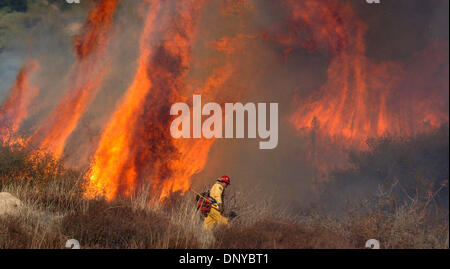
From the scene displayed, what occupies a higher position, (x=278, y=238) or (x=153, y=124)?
(x=153, y=124)

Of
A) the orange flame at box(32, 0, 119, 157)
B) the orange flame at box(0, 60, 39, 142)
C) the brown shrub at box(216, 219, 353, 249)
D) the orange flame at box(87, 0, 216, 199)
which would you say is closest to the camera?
the brown shrub at box(216, 219, 353, 249)

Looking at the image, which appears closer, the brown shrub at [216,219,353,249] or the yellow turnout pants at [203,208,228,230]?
the brown shrub at [216,219,353,249]

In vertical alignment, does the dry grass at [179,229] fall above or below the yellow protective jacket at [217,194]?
below

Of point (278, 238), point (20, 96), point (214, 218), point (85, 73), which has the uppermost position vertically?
point (85, 73)

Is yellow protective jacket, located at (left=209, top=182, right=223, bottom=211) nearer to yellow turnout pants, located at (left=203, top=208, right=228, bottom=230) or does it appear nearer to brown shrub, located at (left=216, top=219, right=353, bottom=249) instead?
yellow turnout pants, located at (left=203, top=208, right=228, bottom=230)

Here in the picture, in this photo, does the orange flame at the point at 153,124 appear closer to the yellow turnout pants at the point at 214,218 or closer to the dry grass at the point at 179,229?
the dry grass at the point at 179,229

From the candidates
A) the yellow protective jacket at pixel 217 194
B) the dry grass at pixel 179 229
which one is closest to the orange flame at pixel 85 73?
the dry grass at pixel 179 229

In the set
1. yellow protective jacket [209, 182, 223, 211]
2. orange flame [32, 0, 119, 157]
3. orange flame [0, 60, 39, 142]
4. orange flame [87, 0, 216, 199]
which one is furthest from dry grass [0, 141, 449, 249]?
orange flame [0, 60, 39, 142]

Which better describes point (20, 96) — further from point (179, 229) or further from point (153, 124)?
point (179, 229)

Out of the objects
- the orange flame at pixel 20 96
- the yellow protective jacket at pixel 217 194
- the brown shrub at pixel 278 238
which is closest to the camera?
the brown shrub at pixel 278 238

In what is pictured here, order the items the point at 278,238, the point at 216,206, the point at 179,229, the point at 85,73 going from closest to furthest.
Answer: the point at 278,238
the point at 179,229
the point at 216,206
the point at 85,73

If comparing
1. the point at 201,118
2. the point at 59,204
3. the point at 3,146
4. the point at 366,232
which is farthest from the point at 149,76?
the point at 366,232

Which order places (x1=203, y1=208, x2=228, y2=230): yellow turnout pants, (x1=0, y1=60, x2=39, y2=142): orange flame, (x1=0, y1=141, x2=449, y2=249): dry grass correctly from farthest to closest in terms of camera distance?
(x1=0, y1=60, x2=39, y2=142): orange flame
(x1=203, y1=208, x2=228, y2=230): yellow turnout pants
(x1=0, y1=141, x2=449, y2=249): dry grass

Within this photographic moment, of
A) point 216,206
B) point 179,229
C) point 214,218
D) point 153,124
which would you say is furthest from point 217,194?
point 153,124
